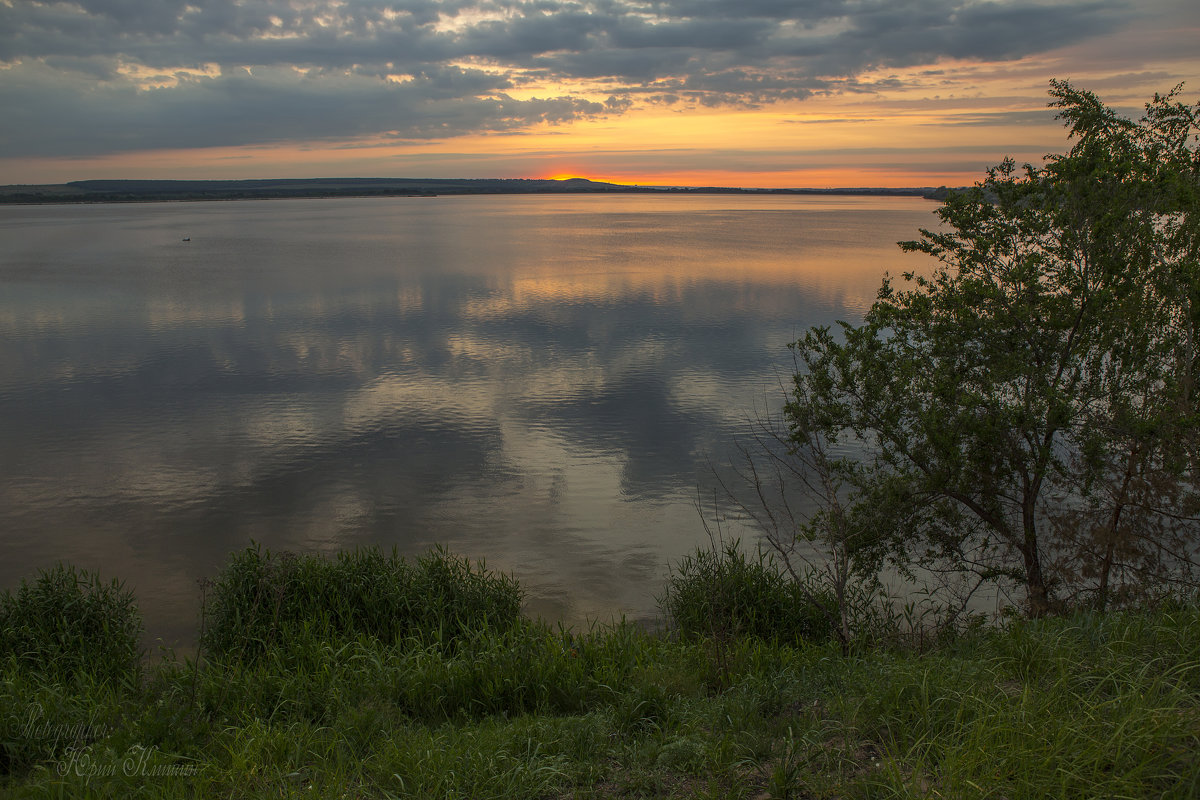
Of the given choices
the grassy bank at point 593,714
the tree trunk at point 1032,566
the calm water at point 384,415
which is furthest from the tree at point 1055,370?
the calm water at point 384,415

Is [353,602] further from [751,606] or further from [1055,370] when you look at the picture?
[1055,370]

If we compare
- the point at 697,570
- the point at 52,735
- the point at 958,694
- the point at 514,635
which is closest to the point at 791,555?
the point at 697,570

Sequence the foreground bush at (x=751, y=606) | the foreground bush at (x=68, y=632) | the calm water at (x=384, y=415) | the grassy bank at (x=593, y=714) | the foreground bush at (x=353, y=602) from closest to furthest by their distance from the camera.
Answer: the grassy bank at (x=593, y=714) → the foreground bush at (x=68, y=632) → the foreground bush at (x=353, y=602) → the foreground bush at (x=751, y=606) → the calm water at (x=384, y=415)

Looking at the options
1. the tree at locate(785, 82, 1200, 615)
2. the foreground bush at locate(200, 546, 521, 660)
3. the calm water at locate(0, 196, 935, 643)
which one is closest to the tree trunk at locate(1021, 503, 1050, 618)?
the tree at locate(785, 82, 1200, 615)

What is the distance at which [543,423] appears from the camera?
22672mm

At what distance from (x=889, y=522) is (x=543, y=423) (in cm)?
1258

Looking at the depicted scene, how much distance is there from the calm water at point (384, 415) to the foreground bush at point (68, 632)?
147 cm

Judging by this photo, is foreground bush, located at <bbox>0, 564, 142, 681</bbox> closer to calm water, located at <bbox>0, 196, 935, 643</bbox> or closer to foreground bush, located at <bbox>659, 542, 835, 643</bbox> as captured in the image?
calm water, located at <bbox>0, 196, 935, 643</bbox>

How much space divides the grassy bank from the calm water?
3.29 meters

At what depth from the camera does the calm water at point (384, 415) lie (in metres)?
15.2

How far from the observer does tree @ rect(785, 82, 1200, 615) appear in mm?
10648

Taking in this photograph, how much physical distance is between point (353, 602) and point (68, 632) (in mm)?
3618

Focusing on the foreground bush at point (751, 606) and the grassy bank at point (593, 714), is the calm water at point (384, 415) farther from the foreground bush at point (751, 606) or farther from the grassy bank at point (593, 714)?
the grassy bank at point (593, 714)

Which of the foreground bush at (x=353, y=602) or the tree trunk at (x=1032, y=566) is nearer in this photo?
the foreground bush at (x=353, y=602)
